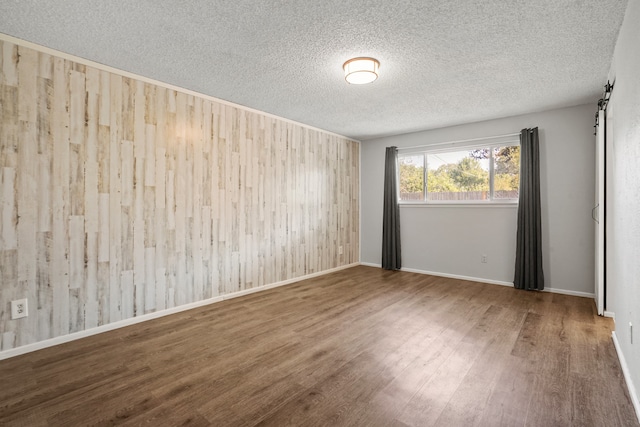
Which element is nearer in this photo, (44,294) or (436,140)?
(44,294)

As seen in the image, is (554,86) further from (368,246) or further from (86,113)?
(86,113)

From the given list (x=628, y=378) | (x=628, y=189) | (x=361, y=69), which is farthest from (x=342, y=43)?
(x=628, y=378)

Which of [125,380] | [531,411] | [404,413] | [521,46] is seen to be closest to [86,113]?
[125,380]

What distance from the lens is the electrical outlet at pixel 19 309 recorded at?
92.9 inches

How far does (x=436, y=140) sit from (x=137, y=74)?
4296mm

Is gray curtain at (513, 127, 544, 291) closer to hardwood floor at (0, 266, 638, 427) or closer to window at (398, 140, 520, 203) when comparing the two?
window at (398, 140, 520, 203)

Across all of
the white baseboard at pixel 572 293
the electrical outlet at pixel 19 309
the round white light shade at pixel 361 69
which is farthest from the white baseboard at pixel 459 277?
the electrical outlet at pixel 19 309

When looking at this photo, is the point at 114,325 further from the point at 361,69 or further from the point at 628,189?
the point at 628,189

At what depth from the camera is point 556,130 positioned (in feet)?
13.3

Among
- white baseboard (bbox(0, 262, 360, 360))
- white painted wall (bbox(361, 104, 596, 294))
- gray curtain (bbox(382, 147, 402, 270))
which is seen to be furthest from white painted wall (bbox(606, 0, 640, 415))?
white baseboard (bbox(0, 262, 360, 360))

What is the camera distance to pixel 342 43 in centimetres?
243

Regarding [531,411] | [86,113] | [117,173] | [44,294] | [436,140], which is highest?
[436,140]

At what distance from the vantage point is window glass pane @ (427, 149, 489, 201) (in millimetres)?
4727

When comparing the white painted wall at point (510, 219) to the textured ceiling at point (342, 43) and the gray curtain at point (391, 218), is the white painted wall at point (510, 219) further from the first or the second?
the textured ceiling at point (342, 43)
